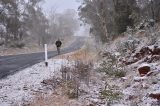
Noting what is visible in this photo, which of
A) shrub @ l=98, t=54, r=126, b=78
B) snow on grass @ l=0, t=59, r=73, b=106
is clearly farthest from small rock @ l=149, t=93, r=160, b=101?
shrub @ l=98, t=54, r=126, b=78

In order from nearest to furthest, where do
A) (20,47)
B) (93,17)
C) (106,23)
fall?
(106,23)
(93,17)
(20,47)

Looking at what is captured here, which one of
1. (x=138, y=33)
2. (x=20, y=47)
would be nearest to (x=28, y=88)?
(x=138, y=33)

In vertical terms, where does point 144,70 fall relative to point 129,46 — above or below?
below

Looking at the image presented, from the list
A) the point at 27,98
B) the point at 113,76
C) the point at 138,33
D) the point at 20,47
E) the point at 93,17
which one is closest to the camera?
the point at 27,98

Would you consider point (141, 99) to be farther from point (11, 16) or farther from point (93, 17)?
point (11, 16)

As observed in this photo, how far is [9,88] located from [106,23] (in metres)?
25.0

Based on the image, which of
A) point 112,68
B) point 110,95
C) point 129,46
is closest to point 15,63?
point 129,46

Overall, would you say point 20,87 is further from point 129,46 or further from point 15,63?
point 15,63

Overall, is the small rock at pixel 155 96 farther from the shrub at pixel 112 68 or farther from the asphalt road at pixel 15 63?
the asphalt road at pixel 15 63

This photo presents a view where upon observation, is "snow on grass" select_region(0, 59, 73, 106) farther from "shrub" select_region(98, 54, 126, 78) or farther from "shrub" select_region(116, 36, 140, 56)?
"shrub" select_region(116, 36, 140, 56)

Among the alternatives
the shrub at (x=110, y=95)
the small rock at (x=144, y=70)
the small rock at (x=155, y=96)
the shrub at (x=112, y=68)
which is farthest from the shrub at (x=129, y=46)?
the small rock at (x=155, y=96)

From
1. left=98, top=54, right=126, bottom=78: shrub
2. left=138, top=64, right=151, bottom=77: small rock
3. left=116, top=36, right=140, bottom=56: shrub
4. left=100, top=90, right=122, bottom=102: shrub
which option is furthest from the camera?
left=116, top=36, right=140, bottom=56: shrub

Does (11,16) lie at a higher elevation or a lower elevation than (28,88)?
higher

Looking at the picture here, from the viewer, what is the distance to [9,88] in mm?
10562
